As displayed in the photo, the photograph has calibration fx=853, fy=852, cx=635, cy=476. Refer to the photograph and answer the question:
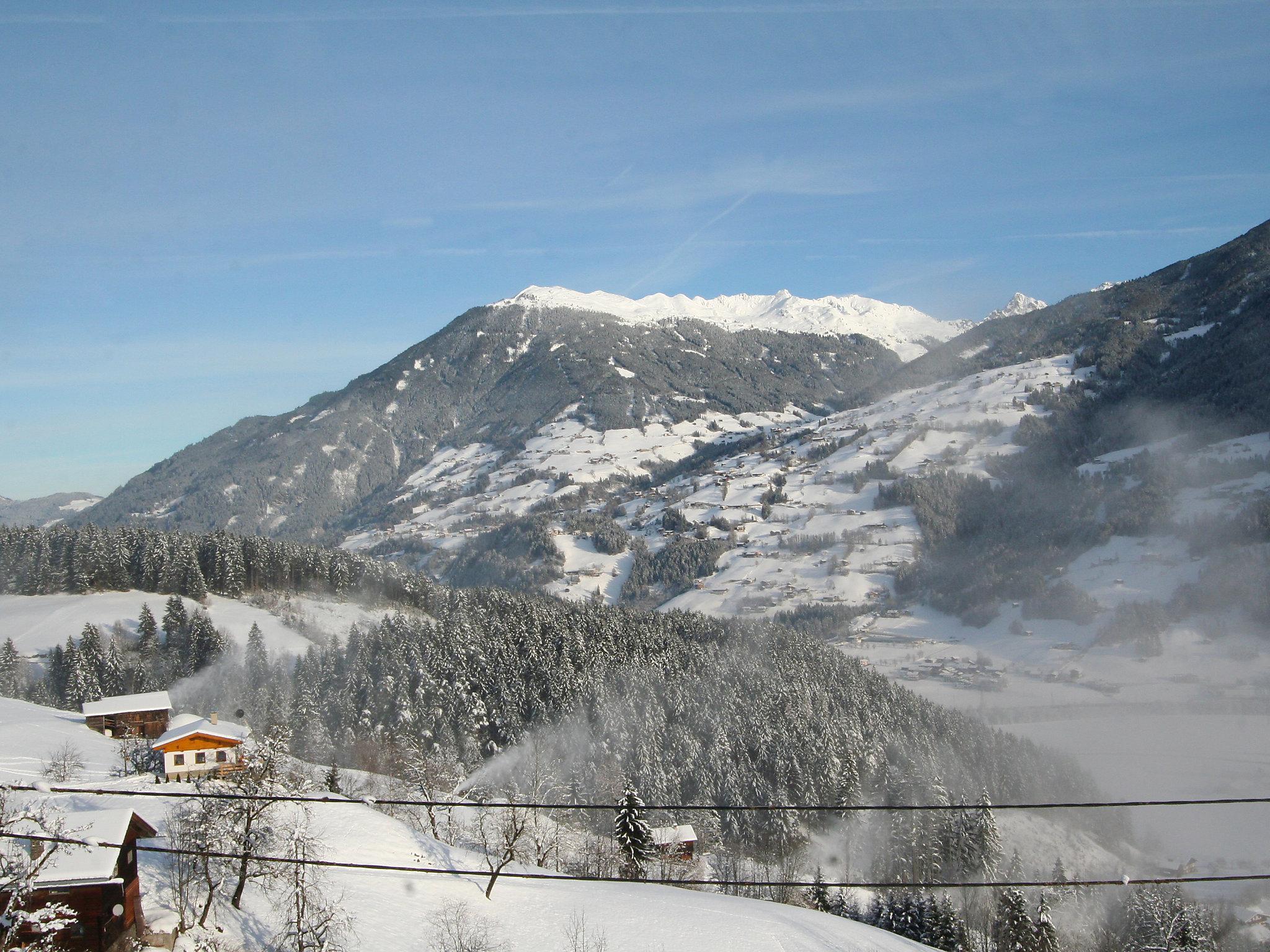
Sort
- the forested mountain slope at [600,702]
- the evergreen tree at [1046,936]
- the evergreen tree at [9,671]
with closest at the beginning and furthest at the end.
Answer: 1. the evergreen tree at [1046,936]
2. the forested mountain slope at [600,702]
3. the evergreen tree at [9,671]

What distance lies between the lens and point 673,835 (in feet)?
186

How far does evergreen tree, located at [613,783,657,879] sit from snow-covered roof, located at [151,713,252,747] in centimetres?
2216

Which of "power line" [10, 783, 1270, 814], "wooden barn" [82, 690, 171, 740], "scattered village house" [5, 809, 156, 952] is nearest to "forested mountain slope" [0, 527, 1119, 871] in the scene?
"wooden barn" [82, 690, 171, 740]

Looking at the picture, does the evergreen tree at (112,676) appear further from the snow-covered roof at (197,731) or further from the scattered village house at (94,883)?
the scattered village house at (94,883)

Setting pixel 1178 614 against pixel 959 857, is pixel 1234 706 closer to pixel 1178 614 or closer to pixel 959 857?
pixel 1178 614

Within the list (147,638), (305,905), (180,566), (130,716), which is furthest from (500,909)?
(180,566)

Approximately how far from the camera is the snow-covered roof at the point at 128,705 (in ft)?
211

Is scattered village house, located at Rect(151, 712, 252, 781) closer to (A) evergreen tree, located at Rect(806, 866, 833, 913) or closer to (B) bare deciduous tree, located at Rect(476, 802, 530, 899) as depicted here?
(B) bare deciduous tree, located at Rect(476, 802, 530, 899)

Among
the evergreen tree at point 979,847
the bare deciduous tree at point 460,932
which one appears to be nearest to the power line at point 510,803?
the bare deciduous tree at point 460,932

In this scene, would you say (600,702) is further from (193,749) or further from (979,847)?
(193,749)

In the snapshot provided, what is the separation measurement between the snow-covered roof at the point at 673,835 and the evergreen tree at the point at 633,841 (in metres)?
10.3

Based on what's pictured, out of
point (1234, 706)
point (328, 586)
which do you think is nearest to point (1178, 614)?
point (1234, 706)

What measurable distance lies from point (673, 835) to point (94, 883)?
4245 centimetres

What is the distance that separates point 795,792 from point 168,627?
65504 mm
